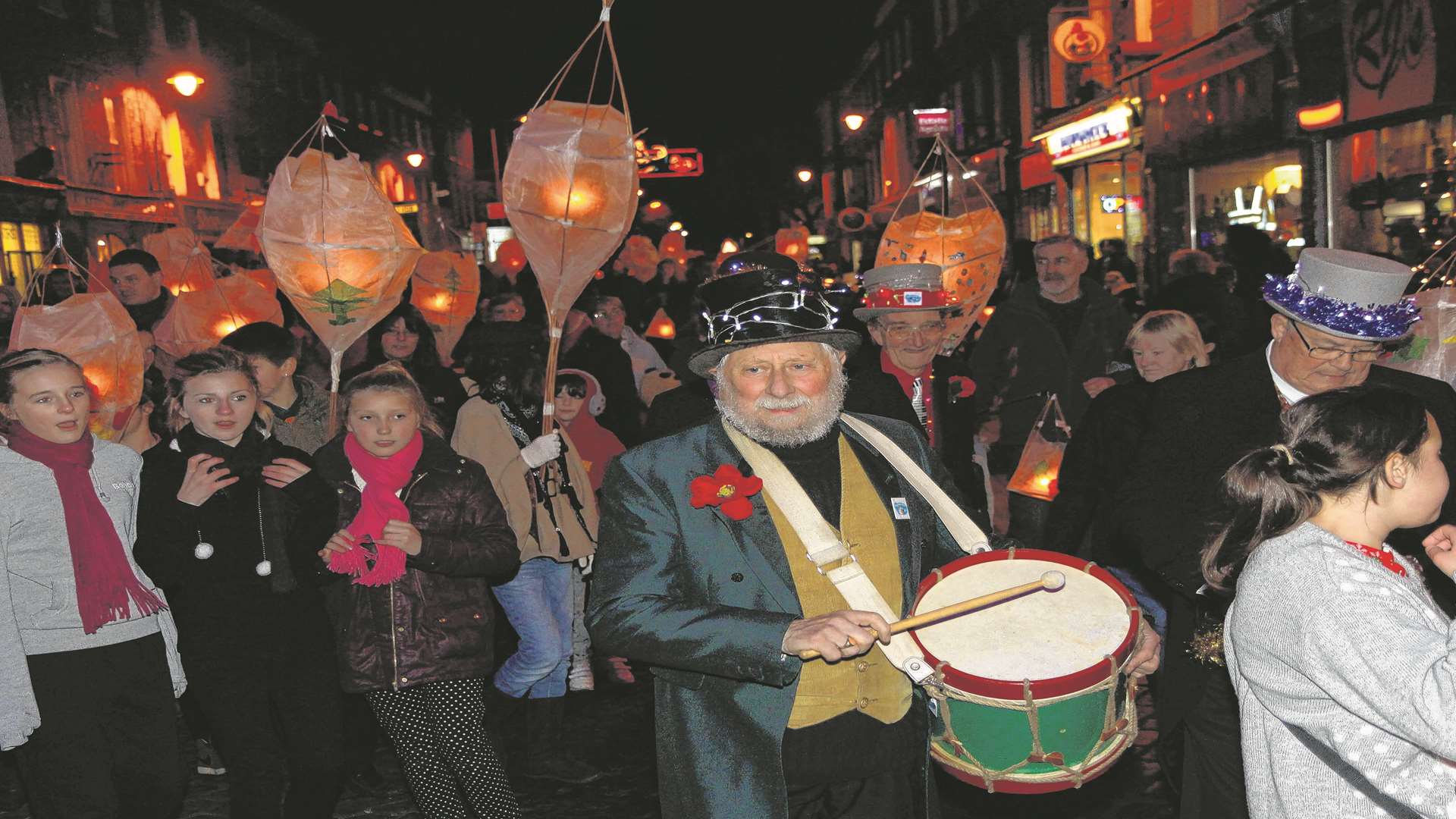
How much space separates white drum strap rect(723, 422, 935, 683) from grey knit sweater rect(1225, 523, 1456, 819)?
702 millimetres

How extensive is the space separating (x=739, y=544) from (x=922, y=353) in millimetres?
3301

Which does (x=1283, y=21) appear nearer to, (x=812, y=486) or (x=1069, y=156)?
(x=1069, y=156)

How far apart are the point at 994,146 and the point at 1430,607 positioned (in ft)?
92.9

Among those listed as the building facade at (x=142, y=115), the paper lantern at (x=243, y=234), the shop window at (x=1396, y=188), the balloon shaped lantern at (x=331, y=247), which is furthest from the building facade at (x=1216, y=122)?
the building facade at (x=142, y=115)

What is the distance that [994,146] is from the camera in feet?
97.3

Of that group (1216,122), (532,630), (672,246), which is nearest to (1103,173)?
(1216,122)

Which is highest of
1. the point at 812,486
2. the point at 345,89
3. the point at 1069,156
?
the point at 345,89

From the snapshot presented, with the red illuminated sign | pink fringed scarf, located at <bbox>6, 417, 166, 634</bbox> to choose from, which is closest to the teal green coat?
pink fringed scarf, located at <bbox>6, 417, 166, 634</bbox>

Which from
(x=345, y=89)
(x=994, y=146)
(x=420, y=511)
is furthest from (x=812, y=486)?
(x=345, y=89)

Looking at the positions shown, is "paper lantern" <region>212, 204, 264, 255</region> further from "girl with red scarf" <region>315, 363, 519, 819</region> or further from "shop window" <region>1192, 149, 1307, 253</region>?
"shop window" <region>1192, 149, 1307, 253</region>

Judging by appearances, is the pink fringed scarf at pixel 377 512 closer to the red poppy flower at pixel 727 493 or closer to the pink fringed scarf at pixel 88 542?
the pink fringed scarf at pixel 88 542

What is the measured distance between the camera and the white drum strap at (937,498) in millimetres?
3230

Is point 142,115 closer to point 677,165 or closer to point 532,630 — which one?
point 677,165

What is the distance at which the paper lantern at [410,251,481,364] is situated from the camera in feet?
33.6
